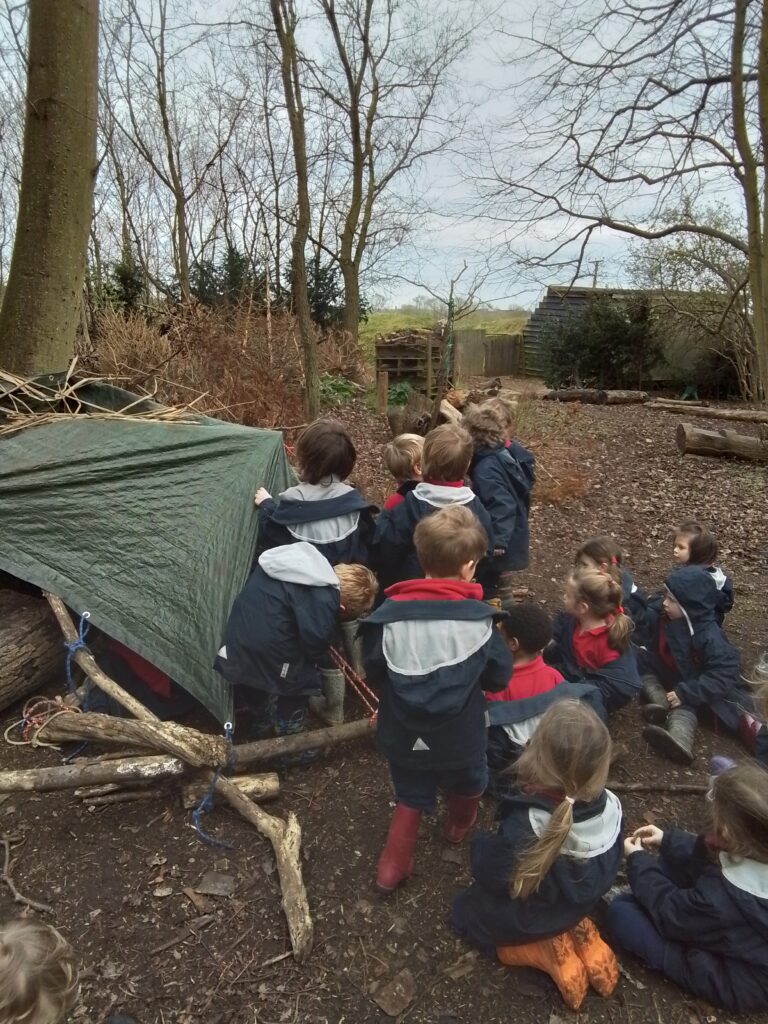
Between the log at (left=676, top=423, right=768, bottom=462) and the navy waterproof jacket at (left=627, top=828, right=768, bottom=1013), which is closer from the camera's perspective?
the navy waterproof jacket at (left=627, top=828, right=768, bottom=1013)

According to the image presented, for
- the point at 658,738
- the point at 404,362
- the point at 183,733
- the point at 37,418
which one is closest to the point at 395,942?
the point at 183,733

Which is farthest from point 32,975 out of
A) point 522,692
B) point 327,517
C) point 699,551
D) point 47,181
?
point 47,181

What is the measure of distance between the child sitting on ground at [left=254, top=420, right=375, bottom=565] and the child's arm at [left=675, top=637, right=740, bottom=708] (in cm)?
182

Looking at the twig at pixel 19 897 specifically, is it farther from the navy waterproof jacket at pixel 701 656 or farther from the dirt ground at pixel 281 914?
the navy waterproof jacket at pixel 701 656

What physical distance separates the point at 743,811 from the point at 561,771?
1.66 feet

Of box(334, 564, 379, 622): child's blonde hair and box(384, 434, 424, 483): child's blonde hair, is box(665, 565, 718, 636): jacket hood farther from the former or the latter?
box(334, 564, 379, 622): child's blonde hair

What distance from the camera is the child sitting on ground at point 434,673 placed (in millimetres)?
2305

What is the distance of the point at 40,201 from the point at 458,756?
5127mm

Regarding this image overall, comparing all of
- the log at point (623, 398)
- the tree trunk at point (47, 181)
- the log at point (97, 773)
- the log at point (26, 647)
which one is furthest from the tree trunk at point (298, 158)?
the log at point (623, 398)

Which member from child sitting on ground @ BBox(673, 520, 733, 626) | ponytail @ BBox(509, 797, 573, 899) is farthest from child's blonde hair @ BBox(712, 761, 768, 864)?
child sitting on ground @ BBox(673, 520, 733, 626)

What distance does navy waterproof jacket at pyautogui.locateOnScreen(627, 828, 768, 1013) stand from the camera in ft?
6.47

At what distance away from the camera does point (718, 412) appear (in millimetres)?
11578

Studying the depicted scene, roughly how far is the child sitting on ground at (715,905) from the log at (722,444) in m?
8.03

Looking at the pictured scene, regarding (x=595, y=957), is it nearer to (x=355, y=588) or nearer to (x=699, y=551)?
(x=355, y=588)
